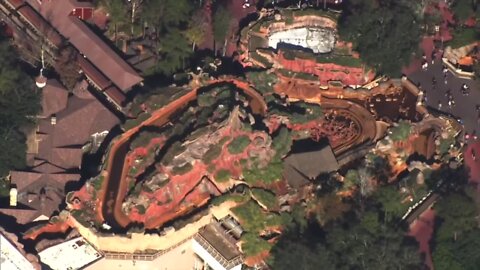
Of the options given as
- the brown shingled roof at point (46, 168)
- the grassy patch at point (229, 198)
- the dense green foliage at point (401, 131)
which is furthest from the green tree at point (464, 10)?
the brown shingled roof at point (46, 168)

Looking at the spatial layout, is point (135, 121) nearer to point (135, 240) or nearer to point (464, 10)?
point (135, 240)

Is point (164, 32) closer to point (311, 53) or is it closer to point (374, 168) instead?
point (311, 53)

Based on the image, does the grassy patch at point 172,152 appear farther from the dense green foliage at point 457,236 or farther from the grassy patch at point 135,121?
the dense green foliage at point 457,236

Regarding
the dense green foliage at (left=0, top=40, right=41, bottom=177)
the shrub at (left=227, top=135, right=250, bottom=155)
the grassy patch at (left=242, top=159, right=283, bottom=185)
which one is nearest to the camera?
the shrub at (left=227, top=135, right=250, bottom=155)

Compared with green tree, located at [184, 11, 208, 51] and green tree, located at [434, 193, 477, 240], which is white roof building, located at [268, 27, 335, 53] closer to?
green tree, located at [184, 11, 208, 51]

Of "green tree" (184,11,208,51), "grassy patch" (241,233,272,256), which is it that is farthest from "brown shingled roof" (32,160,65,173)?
"green tree" (184,11,208,51)

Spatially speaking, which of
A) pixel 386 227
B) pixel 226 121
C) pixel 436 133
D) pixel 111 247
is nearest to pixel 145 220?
pixel 111 247
